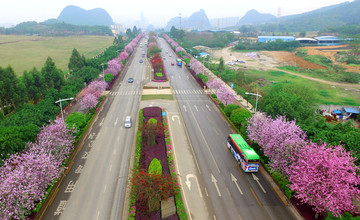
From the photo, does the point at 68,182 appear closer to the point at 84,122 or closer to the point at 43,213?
the point at 43,213

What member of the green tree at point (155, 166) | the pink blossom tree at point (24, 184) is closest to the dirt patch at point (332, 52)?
the green tree at point (155, 166)

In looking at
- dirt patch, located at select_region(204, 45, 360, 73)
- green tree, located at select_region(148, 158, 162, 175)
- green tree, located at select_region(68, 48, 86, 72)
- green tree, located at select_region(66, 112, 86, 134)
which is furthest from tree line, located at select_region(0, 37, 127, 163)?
dirt patch, located at select_region(204, 45, 360, 73)

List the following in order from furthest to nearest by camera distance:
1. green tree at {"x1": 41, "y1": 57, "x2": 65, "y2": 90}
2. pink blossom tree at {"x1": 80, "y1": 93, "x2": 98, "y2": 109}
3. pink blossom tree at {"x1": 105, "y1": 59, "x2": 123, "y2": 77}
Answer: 1. pink blossom tree at {"x1": 105, "y1": 59, "x2": 123, "y2": 77}
2. green tree at {"x1": 41, "y1": 57, "x2": 65, "y2": 90}
3. pink blossom tree at {"x1": 80, "y1": 93, "x2": 98, "y2": 109}

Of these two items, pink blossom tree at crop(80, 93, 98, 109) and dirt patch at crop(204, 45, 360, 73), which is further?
dirt patch at crop(204, 45, 360, 73)

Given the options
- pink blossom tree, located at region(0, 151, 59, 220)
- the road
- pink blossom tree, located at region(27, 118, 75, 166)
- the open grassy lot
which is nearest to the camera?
pink blossom tree, located at region(0, 151, 59, 220)

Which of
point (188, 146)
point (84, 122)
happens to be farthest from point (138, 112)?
point (188, 146)

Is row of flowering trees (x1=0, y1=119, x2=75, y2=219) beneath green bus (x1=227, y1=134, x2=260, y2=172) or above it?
above

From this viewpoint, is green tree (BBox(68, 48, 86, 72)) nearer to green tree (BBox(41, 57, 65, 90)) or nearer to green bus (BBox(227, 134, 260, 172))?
green tree (BBox(41, 57, 65, 90))
